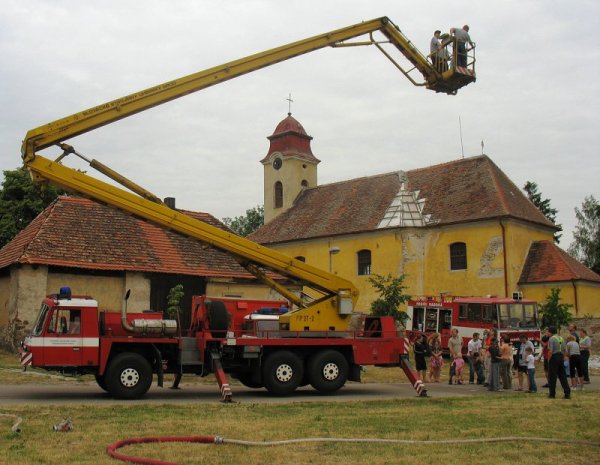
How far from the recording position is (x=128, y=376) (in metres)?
15.6

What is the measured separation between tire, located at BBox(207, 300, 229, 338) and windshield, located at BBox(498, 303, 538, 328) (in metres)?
14.6

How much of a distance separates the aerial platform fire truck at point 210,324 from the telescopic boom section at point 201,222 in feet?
0.08

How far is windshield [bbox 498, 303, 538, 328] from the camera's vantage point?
28.2 meters

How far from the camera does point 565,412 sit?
13875mm

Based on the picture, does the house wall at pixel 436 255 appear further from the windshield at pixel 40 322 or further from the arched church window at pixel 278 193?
the windshield at pixel 40 322

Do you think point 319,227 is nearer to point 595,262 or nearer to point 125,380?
point 595,262

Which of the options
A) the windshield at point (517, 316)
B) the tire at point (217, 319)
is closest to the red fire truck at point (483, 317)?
the windshield at point (517, 316)

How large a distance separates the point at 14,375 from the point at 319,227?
87.4 feet

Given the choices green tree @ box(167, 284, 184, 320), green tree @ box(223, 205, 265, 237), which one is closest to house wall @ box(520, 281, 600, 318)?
green tree @ box(167, 284, 184, 320)

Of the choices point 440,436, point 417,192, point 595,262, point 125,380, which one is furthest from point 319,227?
point 440,436

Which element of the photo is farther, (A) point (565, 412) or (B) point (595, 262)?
(B) point (595, 262)

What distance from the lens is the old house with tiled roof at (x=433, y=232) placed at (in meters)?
37.1

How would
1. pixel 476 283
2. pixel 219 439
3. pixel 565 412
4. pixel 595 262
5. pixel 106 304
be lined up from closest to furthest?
pixel 219 439
pixel 565 412
pixel 106 304
pixel 476 283
pixel 595 262

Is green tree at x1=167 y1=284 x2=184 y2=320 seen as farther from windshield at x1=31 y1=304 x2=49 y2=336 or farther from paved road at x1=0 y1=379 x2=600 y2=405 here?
windshield at x1=31 y1=304 x2=49 y2=336
